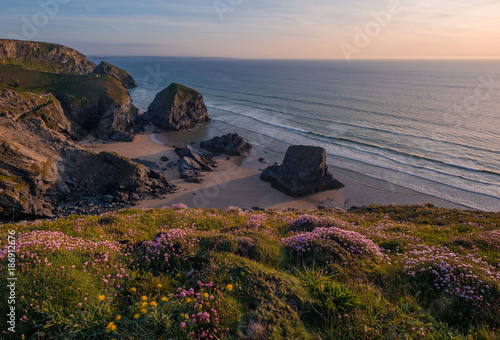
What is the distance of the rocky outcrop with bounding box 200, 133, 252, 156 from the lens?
171 ft

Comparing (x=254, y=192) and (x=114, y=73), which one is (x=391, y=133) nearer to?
(x=254, y=192)

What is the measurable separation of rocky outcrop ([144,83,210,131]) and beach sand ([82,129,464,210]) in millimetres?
21192

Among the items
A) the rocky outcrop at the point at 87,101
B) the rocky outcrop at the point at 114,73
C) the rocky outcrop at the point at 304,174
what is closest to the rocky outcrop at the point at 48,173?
the rocky outcrop at the point at 87,101

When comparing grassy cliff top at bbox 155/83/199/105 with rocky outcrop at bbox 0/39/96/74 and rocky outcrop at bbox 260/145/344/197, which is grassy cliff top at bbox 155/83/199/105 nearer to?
rocky outcrop at bbox 260/145/344/197

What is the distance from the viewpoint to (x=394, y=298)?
23.4 feet

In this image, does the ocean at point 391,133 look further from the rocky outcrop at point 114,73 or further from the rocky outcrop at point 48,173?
the rocky outcrop at point 114,73

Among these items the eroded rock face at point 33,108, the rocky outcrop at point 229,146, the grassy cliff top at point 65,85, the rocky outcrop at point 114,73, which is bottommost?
the rocky outcrop at point 229,146

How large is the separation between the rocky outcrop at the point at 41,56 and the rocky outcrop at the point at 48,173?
7253cm

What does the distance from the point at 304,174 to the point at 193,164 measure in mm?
18267

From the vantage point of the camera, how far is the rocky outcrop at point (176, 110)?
2687 inches

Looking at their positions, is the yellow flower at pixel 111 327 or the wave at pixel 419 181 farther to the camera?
the wave at pixel 419 181

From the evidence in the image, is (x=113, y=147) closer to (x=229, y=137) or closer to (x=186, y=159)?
(x=186, y=159)

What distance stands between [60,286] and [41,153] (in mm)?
30683

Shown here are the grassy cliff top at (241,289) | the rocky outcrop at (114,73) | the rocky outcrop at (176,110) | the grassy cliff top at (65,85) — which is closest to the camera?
the grassy cliff top at (241,289)
